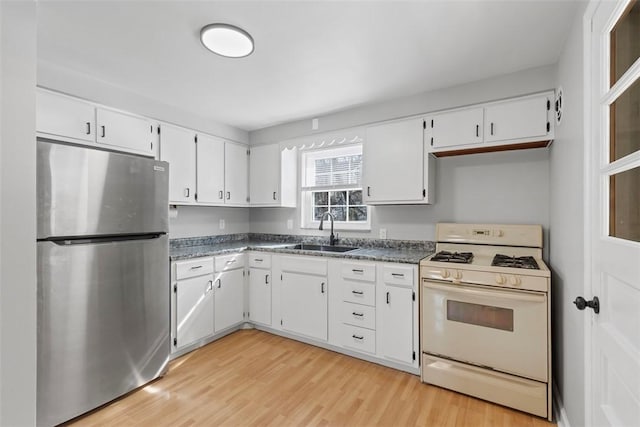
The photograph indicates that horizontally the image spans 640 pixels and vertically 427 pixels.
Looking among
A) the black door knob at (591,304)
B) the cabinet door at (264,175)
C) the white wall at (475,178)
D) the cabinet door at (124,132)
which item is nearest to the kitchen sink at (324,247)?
the white wall at (475,178)

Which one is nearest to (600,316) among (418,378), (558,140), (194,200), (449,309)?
(449,309)

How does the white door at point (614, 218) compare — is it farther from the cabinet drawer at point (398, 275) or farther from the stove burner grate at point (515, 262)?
the cabinet drawer at point (398, 275)

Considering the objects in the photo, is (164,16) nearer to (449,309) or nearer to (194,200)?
(194,200)

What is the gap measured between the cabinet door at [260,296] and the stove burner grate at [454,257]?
171cm

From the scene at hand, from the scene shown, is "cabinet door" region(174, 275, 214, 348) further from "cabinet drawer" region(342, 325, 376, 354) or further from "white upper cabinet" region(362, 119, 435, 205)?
"white upper cabinet" region(362, 119, 435, 205)

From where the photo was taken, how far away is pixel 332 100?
9.84ft

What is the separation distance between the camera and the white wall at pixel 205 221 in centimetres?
339

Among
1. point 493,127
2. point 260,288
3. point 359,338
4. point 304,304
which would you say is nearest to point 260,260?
point 260,288

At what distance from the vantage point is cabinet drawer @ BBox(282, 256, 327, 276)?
2.88 m

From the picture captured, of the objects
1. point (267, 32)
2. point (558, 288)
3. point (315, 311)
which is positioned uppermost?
point (267, 32)

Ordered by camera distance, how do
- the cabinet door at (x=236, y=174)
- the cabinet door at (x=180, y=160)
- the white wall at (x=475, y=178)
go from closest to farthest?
1. the white wall at (x=475, y=178)
2. the cabinet door at (x=180, y=160)
3. the cabinet door at (x=236, y=174)

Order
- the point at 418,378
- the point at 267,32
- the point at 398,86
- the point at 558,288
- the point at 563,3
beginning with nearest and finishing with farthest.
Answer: the point at 563,3 < the point at 267,32 < the point at 558,288 < the point at 418,378 < the point at 398,86

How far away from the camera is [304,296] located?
2.98 m

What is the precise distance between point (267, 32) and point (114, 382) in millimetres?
2538
